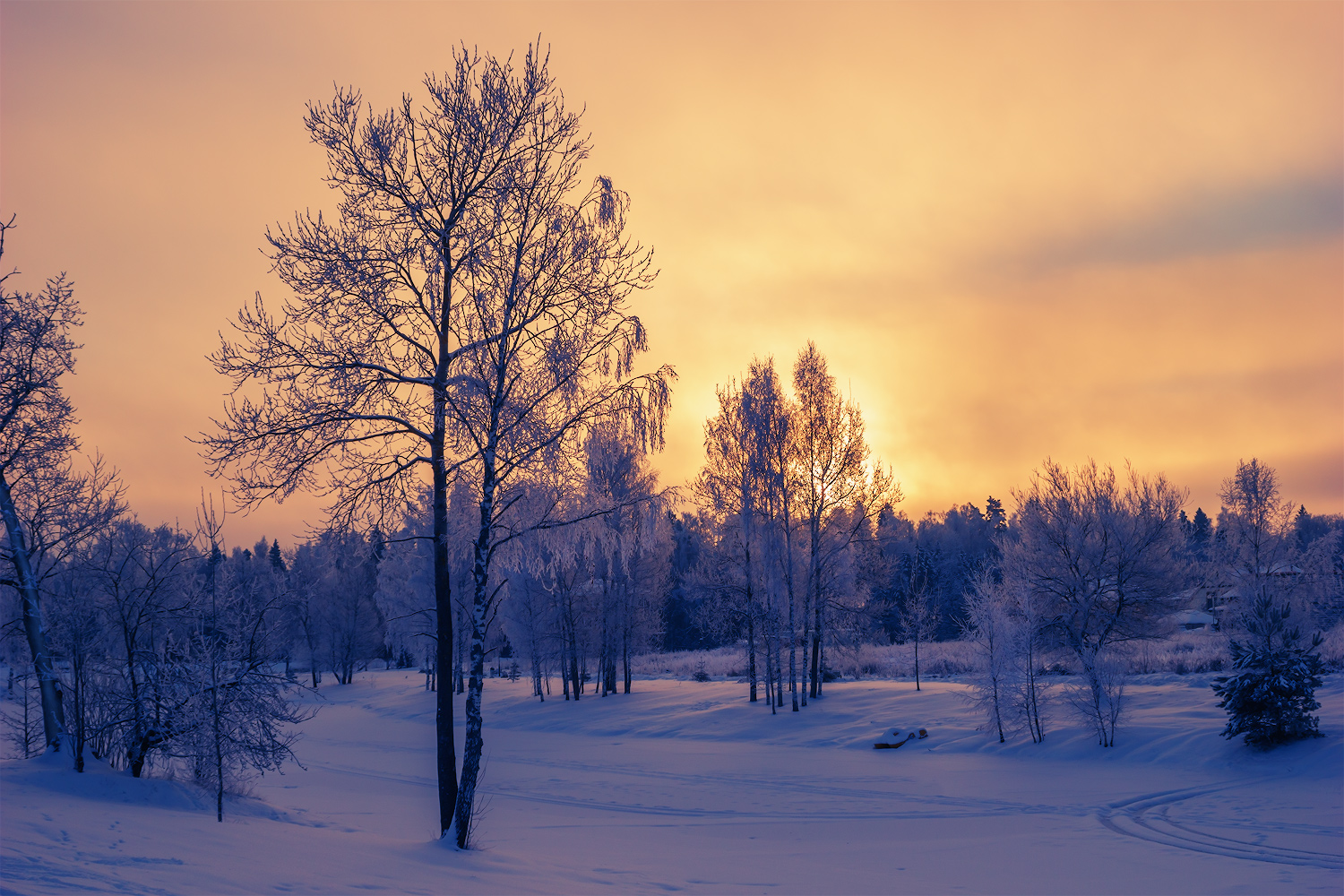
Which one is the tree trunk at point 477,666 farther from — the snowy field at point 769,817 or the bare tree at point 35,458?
the bare tree at point 35,458

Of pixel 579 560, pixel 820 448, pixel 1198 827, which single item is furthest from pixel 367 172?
pixel 579 560

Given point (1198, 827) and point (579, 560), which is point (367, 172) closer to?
point (1198, 827)

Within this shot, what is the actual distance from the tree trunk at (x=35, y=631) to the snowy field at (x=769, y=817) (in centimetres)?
70

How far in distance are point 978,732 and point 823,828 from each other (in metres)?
12.3

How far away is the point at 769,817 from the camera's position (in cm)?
1582

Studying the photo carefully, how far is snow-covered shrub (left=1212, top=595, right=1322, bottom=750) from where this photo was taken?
758 inches

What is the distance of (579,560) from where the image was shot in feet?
131

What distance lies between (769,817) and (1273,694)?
42.5 ft

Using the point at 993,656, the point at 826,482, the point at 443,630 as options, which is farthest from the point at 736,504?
the point at 443,630

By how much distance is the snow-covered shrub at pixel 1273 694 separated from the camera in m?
19.3

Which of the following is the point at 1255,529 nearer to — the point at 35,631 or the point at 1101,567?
the point at 1101,567

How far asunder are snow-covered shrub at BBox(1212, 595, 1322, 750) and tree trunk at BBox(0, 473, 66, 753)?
24883 millimetres

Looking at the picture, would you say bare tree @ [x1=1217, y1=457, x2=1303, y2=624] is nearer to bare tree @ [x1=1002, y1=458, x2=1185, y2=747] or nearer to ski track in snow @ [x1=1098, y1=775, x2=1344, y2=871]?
bare tree @ [x1=1002, y1=458, x2=1185, y2=747]

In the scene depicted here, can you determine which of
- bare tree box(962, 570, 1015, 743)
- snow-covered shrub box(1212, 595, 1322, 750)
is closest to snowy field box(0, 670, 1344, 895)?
snow-covered shrub box(1212, 595, 1322, 750)
